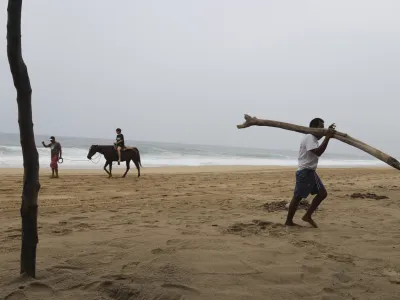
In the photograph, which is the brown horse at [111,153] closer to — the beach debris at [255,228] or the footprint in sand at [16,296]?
the beach debris at [255,228]

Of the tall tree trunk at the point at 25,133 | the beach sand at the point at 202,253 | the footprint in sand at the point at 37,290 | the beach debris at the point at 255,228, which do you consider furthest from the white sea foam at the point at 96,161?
the footprint in sand at the point at 37,290

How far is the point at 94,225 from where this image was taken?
5949mm

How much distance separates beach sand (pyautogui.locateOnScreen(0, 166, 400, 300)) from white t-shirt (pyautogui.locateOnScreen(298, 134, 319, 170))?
101cm

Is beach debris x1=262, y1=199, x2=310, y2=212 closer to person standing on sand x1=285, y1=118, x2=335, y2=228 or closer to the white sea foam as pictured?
person standing on sand x1=285, y1=118, x2=335, y2=228

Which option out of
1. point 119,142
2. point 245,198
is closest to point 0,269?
point 245,198

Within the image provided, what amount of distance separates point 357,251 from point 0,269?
4.09m

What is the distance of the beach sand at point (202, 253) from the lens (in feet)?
11.5

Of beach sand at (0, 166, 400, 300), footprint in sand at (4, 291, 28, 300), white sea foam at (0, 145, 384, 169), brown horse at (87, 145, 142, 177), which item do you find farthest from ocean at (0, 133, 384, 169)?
footprint in sand at (4, 291, 28, 300)

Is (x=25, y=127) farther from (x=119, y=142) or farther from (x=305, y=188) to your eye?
(x=119, y=142)

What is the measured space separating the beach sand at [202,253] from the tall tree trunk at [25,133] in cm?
32

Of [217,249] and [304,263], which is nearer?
[304,263]

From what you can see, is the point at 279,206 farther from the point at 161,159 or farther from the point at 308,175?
the point at 161,159

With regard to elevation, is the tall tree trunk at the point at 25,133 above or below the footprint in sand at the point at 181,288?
above

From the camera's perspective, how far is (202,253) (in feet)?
14.7
